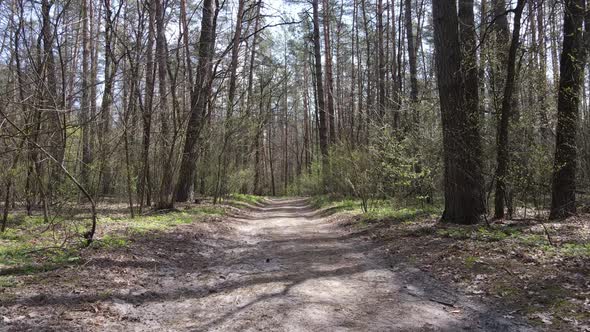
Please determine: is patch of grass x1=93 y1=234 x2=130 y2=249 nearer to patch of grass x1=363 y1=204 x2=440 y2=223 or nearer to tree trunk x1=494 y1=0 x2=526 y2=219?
patch of grass x1=363 y1=204 x2=440 y2=223

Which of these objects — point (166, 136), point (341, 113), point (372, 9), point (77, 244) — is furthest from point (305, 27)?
point (77, 244)

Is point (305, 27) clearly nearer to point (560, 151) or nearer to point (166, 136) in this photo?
point (166, 136)

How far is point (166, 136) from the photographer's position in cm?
1148

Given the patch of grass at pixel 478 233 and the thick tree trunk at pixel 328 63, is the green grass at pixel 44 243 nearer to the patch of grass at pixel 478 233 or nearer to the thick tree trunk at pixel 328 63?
the patch of grass at pixel 478 233

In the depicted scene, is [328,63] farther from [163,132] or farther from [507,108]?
[507,108]

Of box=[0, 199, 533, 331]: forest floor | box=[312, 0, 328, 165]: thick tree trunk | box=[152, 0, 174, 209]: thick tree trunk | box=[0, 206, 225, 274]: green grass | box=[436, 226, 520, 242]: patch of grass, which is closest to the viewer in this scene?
box=[0, 199, 533, 331]: forest floor

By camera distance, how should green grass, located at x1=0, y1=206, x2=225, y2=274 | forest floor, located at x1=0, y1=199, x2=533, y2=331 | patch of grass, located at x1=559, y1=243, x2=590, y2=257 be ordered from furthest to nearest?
1. patch of grass, located at x1=559, y1=243, x2=590, y2=257
2. green grass, located at x1=0, y1=206, x2=225, y2=274
3. forest floor, located at x1=0, y1=199, x2=533, y2=331

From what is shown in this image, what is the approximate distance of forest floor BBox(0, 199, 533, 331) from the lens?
3850mm

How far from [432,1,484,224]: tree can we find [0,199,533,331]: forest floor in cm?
166

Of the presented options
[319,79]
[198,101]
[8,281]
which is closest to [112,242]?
[8,281]

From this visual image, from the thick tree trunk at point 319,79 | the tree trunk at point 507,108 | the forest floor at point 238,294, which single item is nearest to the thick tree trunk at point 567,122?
the tree trunk at point 507,108

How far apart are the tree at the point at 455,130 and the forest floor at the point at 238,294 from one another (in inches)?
65.3

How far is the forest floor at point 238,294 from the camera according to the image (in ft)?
12.6

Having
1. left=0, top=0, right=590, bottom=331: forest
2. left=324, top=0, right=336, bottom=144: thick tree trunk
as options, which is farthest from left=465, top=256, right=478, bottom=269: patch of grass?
left=324, top=0, right=336, bottom=144: thick tree trunk
